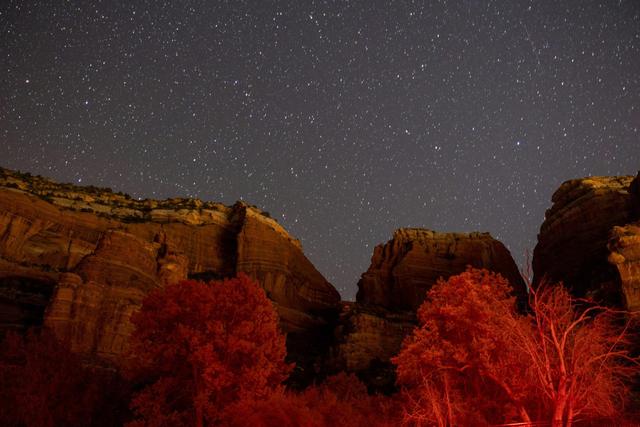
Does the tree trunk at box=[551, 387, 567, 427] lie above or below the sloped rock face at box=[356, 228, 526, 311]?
below

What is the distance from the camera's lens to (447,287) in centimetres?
3569

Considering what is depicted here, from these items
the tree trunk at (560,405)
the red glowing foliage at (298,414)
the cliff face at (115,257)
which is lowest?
the red glowing foliage at (298,414)

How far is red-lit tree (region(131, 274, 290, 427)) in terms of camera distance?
3281cm

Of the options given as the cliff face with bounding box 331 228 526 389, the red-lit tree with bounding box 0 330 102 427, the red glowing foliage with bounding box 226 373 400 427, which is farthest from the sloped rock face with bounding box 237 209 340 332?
the red glowing foliage with bounding box 226 373 400 427

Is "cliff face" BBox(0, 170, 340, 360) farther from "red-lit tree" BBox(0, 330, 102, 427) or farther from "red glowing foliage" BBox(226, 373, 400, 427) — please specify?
"red glowing foliage" BBox(226, 373, 400, 427)

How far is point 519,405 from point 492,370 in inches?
132

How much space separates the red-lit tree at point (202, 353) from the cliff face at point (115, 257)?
14285 millimetres

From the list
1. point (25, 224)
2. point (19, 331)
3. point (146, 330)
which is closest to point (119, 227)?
point (25, 224)

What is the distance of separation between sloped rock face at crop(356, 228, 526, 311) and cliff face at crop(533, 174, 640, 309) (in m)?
11.6

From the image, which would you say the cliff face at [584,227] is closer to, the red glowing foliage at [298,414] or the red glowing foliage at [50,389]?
the red glowing foliage at [298,414]

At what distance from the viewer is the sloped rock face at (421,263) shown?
92.5 metres

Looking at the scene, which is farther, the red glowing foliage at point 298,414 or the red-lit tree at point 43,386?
the red-lit tree at point 43,386

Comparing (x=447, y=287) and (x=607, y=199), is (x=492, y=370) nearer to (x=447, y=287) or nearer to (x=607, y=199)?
(x=447, y=287)

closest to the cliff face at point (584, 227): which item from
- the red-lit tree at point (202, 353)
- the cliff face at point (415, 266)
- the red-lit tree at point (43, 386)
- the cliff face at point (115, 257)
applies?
the cliff face at point (415, 266)
